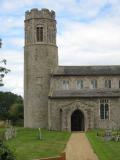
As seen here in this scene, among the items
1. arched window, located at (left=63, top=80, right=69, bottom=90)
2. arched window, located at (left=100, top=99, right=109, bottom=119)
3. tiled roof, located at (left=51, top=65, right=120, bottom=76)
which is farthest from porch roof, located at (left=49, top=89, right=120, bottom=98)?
tiled roof, located at (left=51, top=65, right=120, bottom=76)

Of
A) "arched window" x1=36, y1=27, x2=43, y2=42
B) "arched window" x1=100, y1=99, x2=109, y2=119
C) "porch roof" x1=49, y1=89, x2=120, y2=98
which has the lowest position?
"arched window" x1=100, y1=99, x2=109, y2=119

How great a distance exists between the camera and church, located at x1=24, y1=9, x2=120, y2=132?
65.6 m

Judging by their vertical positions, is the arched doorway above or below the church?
below

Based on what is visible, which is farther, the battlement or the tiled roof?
the battlement

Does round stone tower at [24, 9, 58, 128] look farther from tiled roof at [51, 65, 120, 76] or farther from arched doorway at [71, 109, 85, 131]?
arched doorway at [71, 109, 85, 131]

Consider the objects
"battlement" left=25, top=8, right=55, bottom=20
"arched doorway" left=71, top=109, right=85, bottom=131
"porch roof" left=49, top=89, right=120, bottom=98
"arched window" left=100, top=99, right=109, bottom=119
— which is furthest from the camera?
"battlement" left=25, top=8, right=55, bottom=20

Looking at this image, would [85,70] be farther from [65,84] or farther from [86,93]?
[86,93]

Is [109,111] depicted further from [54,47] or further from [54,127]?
[54,47]

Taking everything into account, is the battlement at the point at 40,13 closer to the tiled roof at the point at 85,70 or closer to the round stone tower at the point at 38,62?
the round stone tower at the point at 38,62

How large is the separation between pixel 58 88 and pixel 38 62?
5111 millimetres

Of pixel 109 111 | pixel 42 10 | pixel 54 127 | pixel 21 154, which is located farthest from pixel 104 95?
pixel 21 154

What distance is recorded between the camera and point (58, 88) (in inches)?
2692

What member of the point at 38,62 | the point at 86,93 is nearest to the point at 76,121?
the point at 86,93

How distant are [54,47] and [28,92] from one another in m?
8.05
